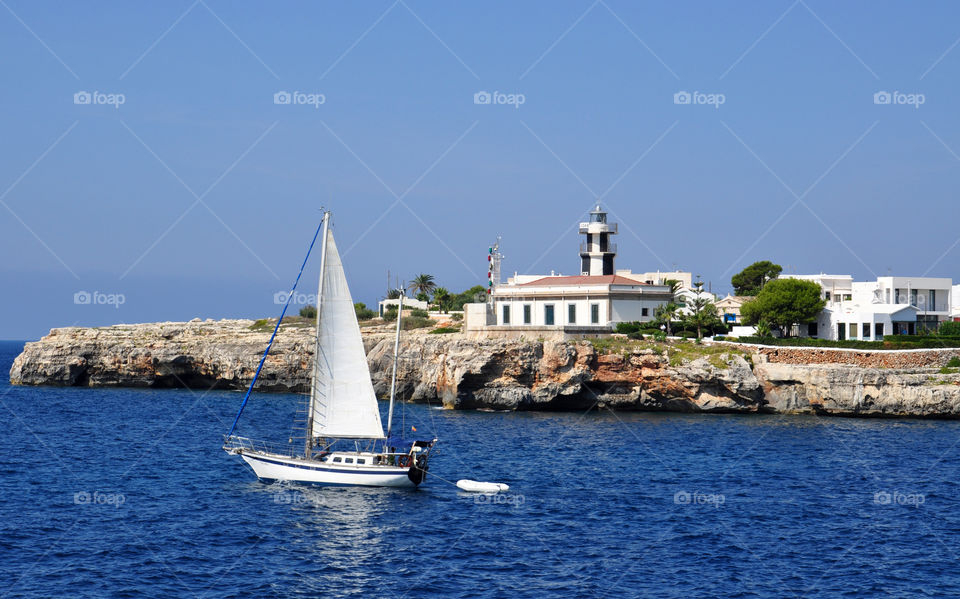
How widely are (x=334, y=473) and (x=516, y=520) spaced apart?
9.74 meters

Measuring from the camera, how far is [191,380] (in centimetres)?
9731

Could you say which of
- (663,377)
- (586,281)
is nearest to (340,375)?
(663,377)

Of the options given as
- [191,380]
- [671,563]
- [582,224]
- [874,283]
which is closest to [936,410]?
[874,283]

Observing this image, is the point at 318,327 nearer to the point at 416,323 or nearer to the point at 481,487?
the point at 481,487

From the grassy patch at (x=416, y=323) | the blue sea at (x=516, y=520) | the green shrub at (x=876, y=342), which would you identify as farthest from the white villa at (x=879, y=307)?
the grassy patch at (x=416, y=323)

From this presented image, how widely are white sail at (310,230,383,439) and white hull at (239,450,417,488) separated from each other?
1.52 meters

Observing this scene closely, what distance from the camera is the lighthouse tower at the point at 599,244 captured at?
3536 inches

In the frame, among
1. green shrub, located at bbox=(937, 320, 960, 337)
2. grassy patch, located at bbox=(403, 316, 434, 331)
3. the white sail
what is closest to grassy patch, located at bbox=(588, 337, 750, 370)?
green shrub, located at bbox=(937, 320, 960, 337)

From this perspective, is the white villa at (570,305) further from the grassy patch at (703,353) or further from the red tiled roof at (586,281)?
the grassy patch at (703,353)

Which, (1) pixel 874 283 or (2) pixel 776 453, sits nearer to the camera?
(2) pixel 776 453

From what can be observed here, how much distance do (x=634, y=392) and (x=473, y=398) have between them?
42.9ft

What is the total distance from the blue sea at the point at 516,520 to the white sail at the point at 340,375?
296 cm

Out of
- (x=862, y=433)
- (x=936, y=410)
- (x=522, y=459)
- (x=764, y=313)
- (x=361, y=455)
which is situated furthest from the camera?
(x=764, y=313)

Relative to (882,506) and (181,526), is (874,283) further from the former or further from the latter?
(181,526)
